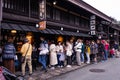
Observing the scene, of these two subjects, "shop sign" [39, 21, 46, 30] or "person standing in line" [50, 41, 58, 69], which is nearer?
"shop sign" [39, 21, 46, 30]

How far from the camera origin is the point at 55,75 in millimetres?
13867

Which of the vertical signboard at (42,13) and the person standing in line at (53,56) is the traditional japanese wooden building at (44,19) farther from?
the person standing in line at (53,56)

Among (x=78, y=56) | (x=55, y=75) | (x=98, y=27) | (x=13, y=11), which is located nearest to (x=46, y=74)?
(x=55, y=75)

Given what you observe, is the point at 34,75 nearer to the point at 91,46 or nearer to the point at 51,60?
the point at 51,60

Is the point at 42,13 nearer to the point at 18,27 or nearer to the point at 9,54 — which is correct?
the point at 18,27

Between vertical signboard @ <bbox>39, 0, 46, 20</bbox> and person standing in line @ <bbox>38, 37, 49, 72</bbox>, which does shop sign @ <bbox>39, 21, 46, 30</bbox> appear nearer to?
vertical signboard @ <bbox>39, 0, 46, 20</bbox>

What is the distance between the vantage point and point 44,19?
48.5ft

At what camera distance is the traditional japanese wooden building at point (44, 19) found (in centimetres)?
1307

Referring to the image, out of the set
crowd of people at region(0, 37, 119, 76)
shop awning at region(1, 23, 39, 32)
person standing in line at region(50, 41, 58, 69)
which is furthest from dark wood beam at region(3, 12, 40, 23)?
person standing in line at region(50, 41, 58, 69)

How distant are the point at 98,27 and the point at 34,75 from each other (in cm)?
1632

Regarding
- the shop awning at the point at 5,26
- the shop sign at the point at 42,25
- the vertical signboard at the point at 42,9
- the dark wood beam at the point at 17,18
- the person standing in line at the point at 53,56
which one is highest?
the vertical signboard at the point at 42,9

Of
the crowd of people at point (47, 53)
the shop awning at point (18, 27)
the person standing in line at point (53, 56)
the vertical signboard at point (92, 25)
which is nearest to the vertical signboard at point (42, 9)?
the shop awning at point (18, 27)

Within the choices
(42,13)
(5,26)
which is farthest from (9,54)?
(42,13)

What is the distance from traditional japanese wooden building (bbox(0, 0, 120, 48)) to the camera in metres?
13.1
